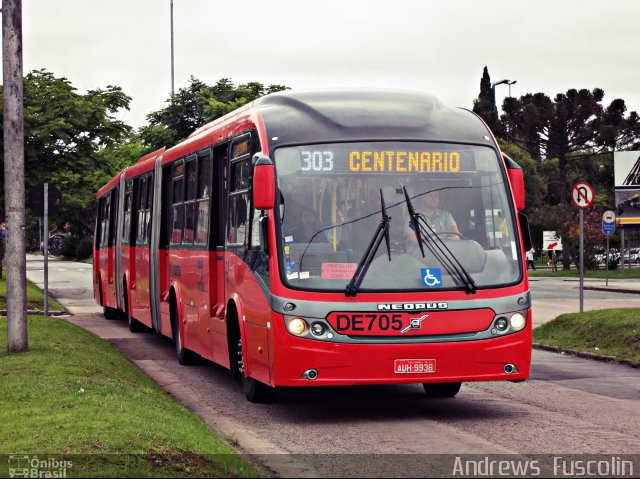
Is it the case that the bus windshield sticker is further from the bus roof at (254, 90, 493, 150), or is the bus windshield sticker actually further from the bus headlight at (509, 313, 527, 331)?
the bus headlight at (509, 313, 527, 331)

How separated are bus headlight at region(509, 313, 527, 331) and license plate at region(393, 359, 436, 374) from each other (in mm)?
868

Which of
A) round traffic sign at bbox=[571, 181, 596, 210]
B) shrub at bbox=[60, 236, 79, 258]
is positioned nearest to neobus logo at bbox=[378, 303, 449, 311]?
round traffic sign at bbox=[571, 181, 596, 210]

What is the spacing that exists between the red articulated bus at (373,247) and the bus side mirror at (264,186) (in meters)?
0.01

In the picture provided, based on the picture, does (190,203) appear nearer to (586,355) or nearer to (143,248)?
(143,248)

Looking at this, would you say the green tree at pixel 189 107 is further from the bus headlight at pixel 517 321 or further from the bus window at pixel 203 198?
the bus headlight at pixel 517 321

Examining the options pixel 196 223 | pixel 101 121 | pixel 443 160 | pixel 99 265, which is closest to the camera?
pixel 443 160

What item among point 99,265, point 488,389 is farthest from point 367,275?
point 99,265

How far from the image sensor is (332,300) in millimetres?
11766

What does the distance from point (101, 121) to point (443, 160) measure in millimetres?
25010

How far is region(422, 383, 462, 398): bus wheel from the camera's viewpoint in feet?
45.6

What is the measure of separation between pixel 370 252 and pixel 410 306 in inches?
24.9

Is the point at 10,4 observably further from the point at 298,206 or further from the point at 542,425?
the point at 542,425

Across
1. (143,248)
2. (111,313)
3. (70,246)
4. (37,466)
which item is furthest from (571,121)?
(70,246)

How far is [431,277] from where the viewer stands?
39.3 ft
